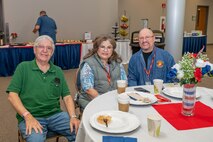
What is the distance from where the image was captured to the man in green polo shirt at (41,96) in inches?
72.4

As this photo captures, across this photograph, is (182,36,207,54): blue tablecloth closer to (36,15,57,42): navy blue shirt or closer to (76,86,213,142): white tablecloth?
(36,15,57,42): navy blue shirt

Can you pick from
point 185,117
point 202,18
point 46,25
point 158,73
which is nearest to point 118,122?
point 185,117

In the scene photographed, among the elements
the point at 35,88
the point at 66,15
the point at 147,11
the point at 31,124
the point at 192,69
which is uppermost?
the point at 147,11

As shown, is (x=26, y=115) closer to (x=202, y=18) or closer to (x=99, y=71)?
(x=99, y=71)

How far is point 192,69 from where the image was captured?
1417 mm

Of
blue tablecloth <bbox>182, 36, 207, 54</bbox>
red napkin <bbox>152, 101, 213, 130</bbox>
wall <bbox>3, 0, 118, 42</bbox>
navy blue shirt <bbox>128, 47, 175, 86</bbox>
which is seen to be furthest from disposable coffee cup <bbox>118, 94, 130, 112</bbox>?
blue tablecloth <bbox>182, 36, 207, 54</bbox>

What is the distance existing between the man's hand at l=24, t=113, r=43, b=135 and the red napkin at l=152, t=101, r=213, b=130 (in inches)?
32.0

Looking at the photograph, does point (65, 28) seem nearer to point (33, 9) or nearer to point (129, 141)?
point (33, 9)

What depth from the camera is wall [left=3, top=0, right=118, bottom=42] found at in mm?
6902

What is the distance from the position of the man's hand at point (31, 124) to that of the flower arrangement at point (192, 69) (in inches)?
39.0

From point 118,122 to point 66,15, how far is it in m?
6.84

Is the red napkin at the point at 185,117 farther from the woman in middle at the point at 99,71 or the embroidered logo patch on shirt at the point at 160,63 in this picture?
the embroidered logo patch on shirt at the point at 160,63

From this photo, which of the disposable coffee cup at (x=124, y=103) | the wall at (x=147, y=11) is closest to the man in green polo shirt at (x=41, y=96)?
the disposable coffee cup at (x=124, y=103)

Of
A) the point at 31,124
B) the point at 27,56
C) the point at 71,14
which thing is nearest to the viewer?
the point at 31,124
